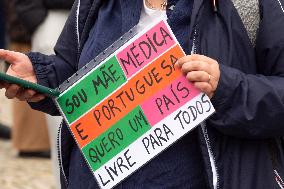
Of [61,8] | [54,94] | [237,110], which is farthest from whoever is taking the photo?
[61,8]

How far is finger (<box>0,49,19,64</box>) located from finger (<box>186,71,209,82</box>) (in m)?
0.61

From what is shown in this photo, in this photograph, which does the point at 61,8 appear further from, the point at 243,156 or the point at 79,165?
the point at 243,156

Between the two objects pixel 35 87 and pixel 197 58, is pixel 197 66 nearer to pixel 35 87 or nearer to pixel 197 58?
pixel 197 58

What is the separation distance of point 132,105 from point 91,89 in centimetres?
14

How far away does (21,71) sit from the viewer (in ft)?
7.64

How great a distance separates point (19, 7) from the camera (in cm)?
404

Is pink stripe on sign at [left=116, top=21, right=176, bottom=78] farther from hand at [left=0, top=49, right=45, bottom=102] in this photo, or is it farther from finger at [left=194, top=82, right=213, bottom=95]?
hand at [left=0, top=49, right=45, bottom=102]

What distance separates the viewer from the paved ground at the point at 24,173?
473 cm

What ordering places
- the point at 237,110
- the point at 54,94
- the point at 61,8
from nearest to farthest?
1. the point at 237,110
2. the point at 54,94
3. the point at 61,8

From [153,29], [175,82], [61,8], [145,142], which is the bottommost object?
[61,8]

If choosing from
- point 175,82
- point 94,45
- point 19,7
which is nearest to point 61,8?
point 19,7

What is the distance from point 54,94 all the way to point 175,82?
0.37 metres

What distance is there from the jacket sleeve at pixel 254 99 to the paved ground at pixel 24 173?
9.06 feet

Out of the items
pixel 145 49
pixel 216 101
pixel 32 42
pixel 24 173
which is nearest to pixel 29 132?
pixel 24 173
